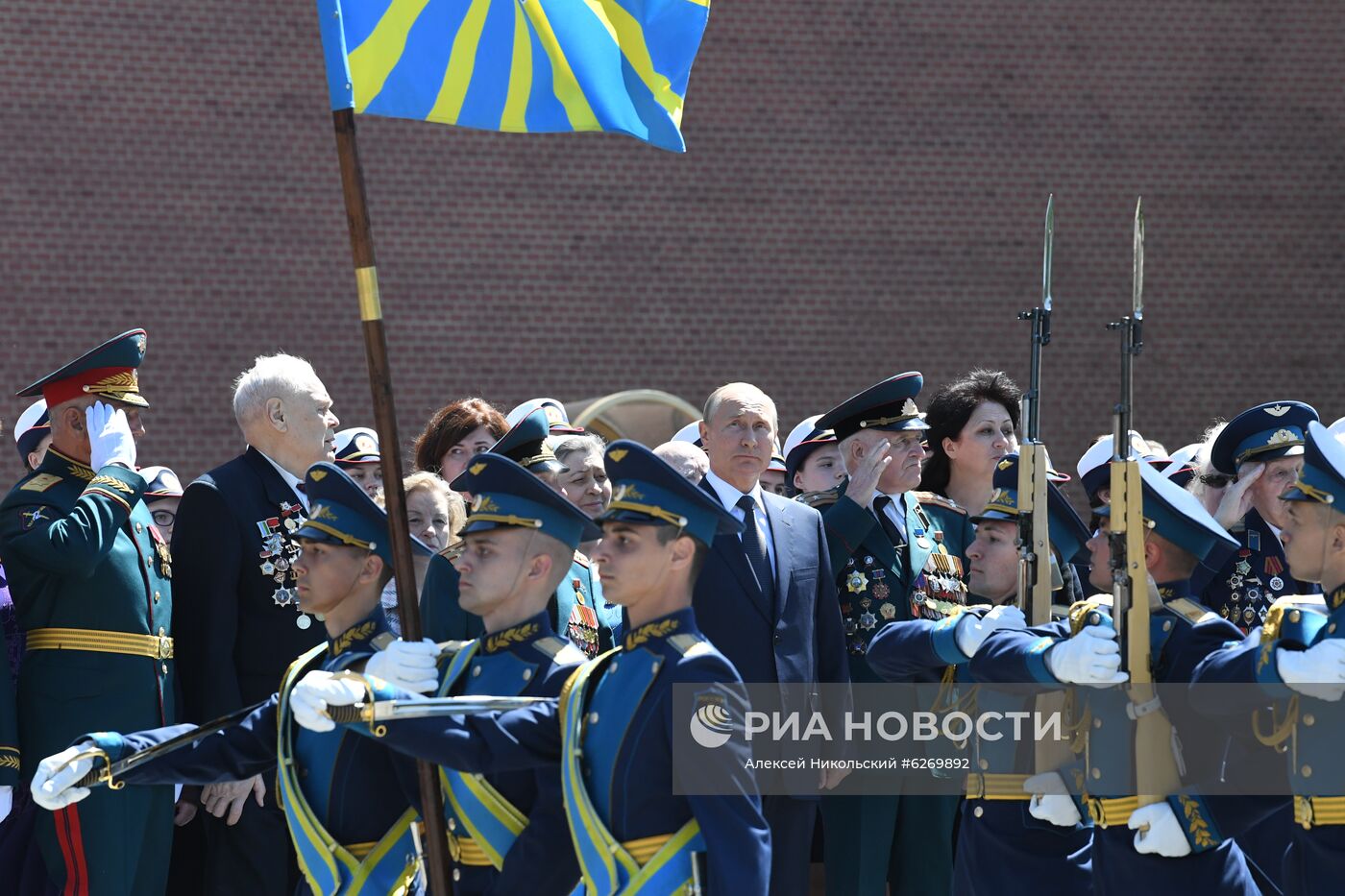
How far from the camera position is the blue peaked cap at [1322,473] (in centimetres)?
410

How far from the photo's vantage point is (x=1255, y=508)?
6.56 meters

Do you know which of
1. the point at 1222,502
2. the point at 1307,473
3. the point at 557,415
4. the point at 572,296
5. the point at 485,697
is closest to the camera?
the point at 485,697

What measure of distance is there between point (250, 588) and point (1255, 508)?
3.71 m

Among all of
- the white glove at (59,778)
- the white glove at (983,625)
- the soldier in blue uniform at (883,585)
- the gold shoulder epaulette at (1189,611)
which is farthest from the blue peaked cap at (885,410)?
the white glove at (59,778)

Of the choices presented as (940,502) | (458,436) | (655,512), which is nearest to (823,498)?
(940,502)

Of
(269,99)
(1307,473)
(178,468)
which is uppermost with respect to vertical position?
(269,99)

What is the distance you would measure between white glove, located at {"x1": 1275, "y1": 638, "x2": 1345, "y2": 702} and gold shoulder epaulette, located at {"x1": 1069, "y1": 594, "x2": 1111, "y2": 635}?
27.7 inches

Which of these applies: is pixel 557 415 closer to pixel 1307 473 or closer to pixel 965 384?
pixel 965 384

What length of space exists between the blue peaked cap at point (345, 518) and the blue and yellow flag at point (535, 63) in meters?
1.15

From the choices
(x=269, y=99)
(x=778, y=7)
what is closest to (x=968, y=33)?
(x=778, y=7)

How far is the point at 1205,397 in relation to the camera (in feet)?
46.8

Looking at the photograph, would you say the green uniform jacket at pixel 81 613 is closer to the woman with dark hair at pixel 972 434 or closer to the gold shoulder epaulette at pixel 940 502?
the gold shoulder epaulette at pixel 940 502

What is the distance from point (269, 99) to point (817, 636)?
28.5 ft

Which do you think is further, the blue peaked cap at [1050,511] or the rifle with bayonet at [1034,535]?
the blue peaked cap at [1050,511]
